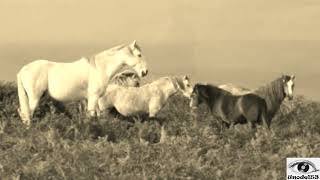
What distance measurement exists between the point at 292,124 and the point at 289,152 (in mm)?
2410

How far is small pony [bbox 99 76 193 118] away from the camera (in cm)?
1225

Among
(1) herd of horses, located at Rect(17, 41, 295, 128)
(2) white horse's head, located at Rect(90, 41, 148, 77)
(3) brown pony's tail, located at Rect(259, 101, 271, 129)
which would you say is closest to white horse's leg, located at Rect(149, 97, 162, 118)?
(1) herd of horses, located at Rect(17, 41, 295, 128)

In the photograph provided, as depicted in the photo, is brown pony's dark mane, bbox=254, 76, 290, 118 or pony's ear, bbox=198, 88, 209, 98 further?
pony's ear, bbox=198, 88, 209, 98

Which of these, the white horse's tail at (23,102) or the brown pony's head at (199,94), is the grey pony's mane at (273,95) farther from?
the white horse's tail at (23,102)

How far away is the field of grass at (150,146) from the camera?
28.8 feet

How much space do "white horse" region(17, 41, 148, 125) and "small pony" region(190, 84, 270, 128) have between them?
2.62 ft

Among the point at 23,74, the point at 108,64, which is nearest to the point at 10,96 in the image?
the point at 23,74

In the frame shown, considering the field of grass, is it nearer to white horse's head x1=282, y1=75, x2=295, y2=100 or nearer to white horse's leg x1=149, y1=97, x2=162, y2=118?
white horse's leg x1=149, y1=97, x2=162, y2=118

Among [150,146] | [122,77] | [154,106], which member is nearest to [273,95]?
[154,106]

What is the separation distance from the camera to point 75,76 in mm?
11984

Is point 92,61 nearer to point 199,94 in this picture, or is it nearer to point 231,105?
point 199,94

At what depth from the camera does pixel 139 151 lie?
9641mm

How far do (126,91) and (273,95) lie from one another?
226cm

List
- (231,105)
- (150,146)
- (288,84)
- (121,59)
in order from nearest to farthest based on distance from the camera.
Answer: (150,146), (231,105), (288,84), (121,59)
